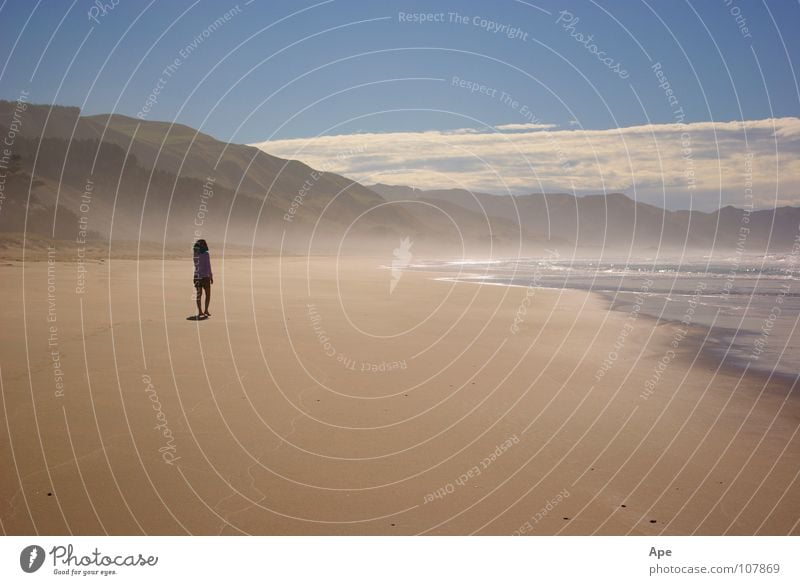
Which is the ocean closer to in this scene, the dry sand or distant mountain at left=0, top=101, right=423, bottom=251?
the dry sand

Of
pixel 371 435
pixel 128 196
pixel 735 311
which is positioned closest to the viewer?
pixel 371 435

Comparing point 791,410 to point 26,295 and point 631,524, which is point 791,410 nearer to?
point 631,524

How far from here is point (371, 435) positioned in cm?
800

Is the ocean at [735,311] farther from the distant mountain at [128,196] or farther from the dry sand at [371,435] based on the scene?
the distant mountain at [128,196]

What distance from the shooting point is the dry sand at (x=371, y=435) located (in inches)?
228

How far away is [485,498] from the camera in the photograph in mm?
6148

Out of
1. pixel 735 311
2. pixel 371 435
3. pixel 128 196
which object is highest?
pixel 128 196

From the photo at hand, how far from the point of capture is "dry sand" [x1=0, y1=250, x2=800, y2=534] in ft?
19.0

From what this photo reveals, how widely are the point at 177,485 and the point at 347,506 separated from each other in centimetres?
181

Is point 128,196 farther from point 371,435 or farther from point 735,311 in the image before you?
point 371,435

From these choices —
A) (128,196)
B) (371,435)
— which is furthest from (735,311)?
(128,196)

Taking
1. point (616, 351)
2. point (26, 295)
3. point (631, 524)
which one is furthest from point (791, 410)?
point (26, 295)

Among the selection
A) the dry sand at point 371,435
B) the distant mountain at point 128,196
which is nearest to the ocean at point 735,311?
the dry sand at point 371,435
